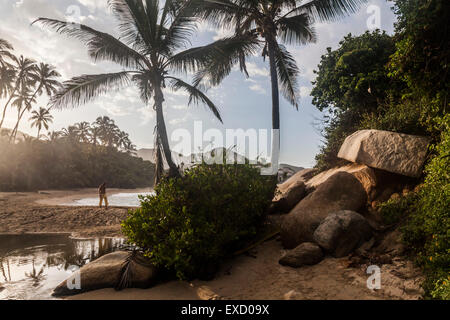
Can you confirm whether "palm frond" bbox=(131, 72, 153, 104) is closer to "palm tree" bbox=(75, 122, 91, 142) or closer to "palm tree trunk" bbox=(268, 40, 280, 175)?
"palm tree trunk" bbox=(268, 40, 280, 175)

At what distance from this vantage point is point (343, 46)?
1067cm

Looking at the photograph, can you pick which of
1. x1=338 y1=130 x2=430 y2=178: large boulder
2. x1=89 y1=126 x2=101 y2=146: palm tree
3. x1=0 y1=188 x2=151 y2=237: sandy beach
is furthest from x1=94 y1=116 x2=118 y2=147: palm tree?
x1=338 y1=130 x2=430 y2=178: large boulder

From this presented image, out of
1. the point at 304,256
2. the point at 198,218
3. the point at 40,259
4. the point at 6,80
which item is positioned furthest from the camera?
the point at 6,80

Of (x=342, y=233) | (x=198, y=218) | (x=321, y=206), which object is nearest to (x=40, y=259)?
(x=198, y=218)

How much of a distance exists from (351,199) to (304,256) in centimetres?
211

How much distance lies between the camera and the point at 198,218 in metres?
5.04

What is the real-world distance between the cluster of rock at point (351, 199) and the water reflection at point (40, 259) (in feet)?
17.0

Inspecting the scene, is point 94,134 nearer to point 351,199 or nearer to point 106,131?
point 106,131

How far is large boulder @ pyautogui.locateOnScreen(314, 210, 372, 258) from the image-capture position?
16.0 feet

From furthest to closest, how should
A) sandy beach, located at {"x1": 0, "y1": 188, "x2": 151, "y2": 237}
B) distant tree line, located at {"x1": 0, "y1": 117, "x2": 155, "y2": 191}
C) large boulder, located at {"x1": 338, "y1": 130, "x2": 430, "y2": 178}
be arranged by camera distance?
distant tree line, located at {"x1": 0, "y1": 117, "x2": 155, "y2": 191} < sandy beach, located at {"x1": 0, "y1": 188, "x2": 151, "y2": 237} < large boulder, located at {"x1": 338, "y1": 130, "x2": 430, "y2": 178}

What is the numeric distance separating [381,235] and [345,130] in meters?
5.80

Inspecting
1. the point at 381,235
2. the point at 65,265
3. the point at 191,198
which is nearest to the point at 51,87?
the point at 65,265
